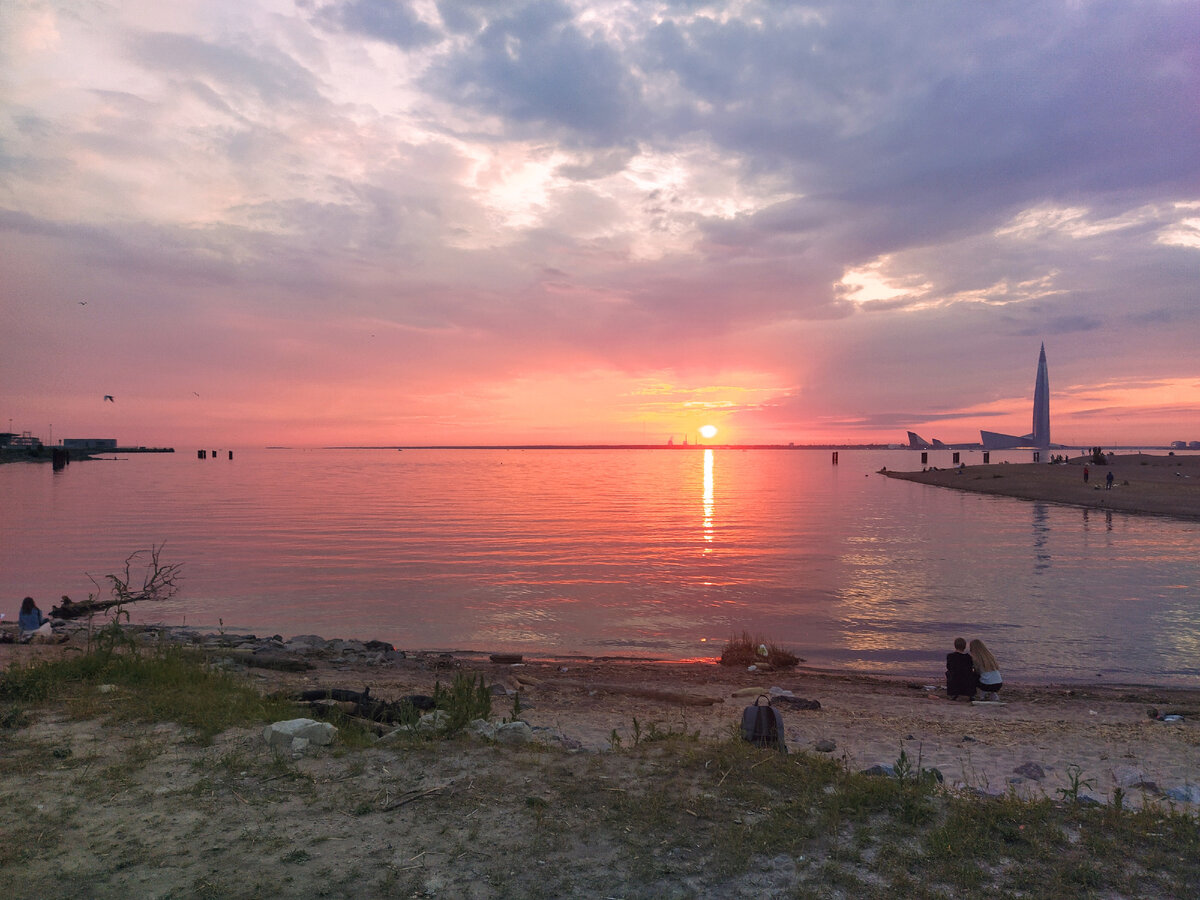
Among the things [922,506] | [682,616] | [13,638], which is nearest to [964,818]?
[682,616]

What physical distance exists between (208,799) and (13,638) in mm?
15102

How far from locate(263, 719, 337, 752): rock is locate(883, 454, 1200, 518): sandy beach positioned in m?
66.0

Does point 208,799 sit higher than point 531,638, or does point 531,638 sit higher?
point 208,799

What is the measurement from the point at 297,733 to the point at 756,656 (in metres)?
12.4

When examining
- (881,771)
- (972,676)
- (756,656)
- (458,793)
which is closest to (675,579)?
(756,656)

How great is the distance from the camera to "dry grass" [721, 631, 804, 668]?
17703 millimetres

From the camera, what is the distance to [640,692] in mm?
14570

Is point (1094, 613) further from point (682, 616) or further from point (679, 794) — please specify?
point (679, 794)

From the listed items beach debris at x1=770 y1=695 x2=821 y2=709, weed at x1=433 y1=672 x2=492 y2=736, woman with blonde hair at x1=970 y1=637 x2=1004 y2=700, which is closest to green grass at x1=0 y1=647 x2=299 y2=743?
weed at x1=433 y1=672 x2=492 y2=736

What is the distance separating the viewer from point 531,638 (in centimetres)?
2066

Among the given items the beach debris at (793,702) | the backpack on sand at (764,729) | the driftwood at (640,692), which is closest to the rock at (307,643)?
the driftwood at (640,692)

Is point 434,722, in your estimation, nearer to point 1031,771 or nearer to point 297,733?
point 297,733

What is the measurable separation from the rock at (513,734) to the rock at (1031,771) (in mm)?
6857

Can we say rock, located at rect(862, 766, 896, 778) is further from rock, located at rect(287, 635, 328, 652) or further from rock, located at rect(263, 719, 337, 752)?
rock, located at rect(287, 635, 328, 652)
